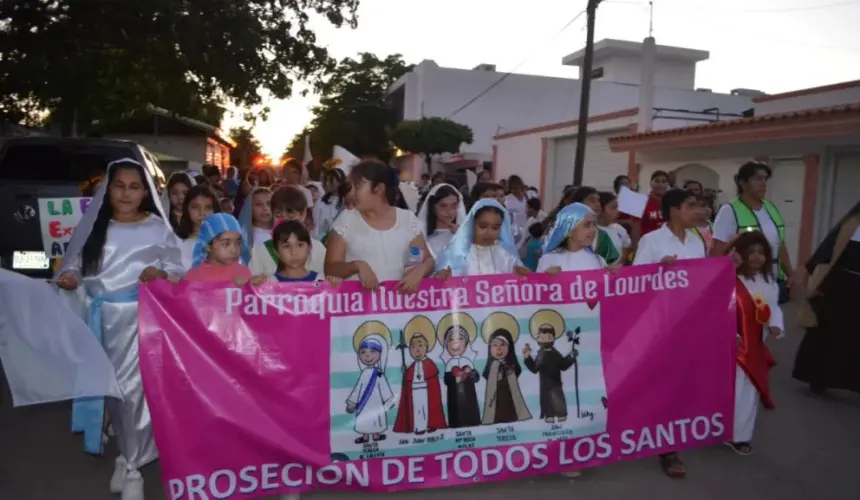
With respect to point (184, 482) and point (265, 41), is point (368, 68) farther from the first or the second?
point (184, 482)

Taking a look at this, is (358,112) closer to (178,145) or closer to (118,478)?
(178,145)

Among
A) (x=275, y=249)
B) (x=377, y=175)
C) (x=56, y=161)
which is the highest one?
(x=56, y=161)

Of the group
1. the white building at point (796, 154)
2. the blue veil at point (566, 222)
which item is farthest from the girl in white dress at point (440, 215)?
the white building at point (796, 154)

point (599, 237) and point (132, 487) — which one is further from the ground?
point (599, 237)

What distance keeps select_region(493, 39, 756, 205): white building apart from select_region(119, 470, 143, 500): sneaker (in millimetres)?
17233

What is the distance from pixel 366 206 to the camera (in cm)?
400

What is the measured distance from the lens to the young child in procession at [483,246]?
4242 millimetres

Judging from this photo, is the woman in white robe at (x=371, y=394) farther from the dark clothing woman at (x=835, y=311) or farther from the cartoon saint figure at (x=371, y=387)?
the dark clothing woman at (x=835, y=311)

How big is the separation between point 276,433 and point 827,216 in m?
12.3

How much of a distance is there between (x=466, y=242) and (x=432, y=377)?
0.91 metres

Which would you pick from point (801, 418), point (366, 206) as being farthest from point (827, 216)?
point (366, 206)

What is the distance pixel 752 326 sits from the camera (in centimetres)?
466

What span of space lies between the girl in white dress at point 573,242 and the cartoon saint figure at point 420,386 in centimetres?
90

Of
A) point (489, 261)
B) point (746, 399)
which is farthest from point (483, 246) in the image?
point (746, 399)
